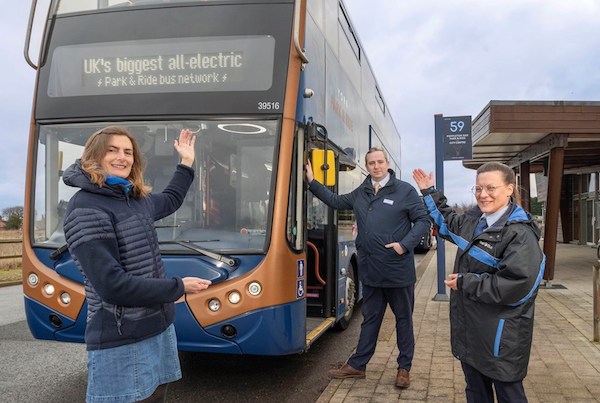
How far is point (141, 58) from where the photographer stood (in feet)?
15.3

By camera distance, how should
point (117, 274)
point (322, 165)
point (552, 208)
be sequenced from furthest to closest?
point (552, 208) → point (322, 165) → point (117, 274)

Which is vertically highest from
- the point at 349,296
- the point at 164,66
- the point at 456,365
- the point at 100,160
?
the point at 164,66

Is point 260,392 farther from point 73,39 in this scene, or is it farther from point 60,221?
point 73,39

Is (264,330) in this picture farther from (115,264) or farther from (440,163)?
(440,163)

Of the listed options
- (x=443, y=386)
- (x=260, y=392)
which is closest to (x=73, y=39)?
(x=260, y=392)

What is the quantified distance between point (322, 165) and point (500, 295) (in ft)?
7.76

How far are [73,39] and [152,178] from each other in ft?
4.85

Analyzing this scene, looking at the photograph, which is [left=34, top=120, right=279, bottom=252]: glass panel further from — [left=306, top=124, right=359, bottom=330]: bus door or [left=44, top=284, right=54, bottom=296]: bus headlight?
[left=306, top=124, right=359, bottom=330]: bus door

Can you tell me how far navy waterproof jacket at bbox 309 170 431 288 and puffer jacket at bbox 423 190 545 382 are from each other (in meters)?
1.60

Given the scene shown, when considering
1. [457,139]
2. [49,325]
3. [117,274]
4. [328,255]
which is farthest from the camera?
[457,139]

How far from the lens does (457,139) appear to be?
9.25 m

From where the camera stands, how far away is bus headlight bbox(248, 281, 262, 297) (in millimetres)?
4160

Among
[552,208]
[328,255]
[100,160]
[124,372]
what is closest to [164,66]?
[100,160]

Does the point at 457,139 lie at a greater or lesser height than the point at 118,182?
greater
